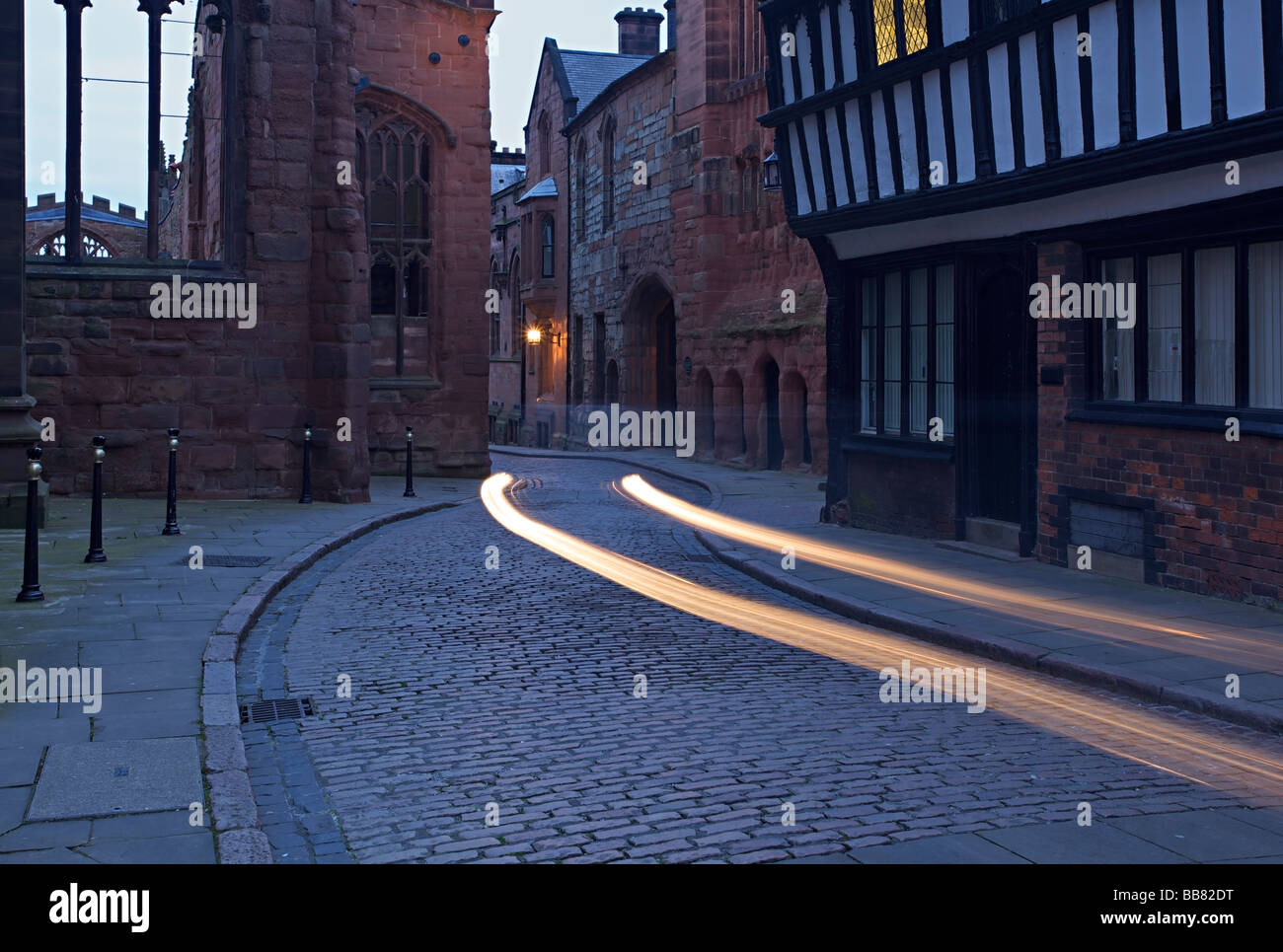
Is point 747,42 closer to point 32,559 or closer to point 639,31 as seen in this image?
point 639,31

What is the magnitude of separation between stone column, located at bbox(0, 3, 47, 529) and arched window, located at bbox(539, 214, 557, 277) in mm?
30467

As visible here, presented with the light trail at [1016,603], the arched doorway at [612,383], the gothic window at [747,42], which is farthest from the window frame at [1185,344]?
the arched doorway at [612,383]

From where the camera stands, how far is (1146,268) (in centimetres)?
1133

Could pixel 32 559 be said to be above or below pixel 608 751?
above

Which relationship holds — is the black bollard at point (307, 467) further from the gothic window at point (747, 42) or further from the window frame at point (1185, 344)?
the gothic window at point (747, 42)

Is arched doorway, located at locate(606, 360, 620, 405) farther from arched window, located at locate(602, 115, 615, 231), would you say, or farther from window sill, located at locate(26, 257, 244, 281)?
window sill, located at locate(26, 257, 244, 281)

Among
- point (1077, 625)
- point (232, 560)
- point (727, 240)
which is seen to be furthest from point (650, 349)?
point (1077, 625)

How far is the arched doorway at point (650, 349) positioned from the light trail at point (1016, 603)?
19665mm

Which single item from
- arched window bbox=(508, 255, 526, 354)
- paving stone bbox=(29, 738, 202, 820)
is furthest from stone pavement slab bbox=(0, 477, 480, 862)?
arched window bbox=(508, 255, 526, 354)

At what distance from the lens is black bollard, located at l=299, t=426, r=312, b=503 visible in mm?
A: 16875

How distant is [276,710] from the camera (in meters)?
7.07

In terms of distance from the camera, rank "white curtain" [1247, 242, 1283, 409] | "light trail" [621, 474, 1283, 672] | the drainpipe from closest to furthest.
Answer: "light trail" [621, 474, 1283, 672]
"white curtain" [1247, 242, 1283, 409]
the drainpipe

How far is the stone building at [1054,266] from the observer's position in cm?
1001

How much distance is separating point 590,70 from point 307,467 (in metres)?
31.2
